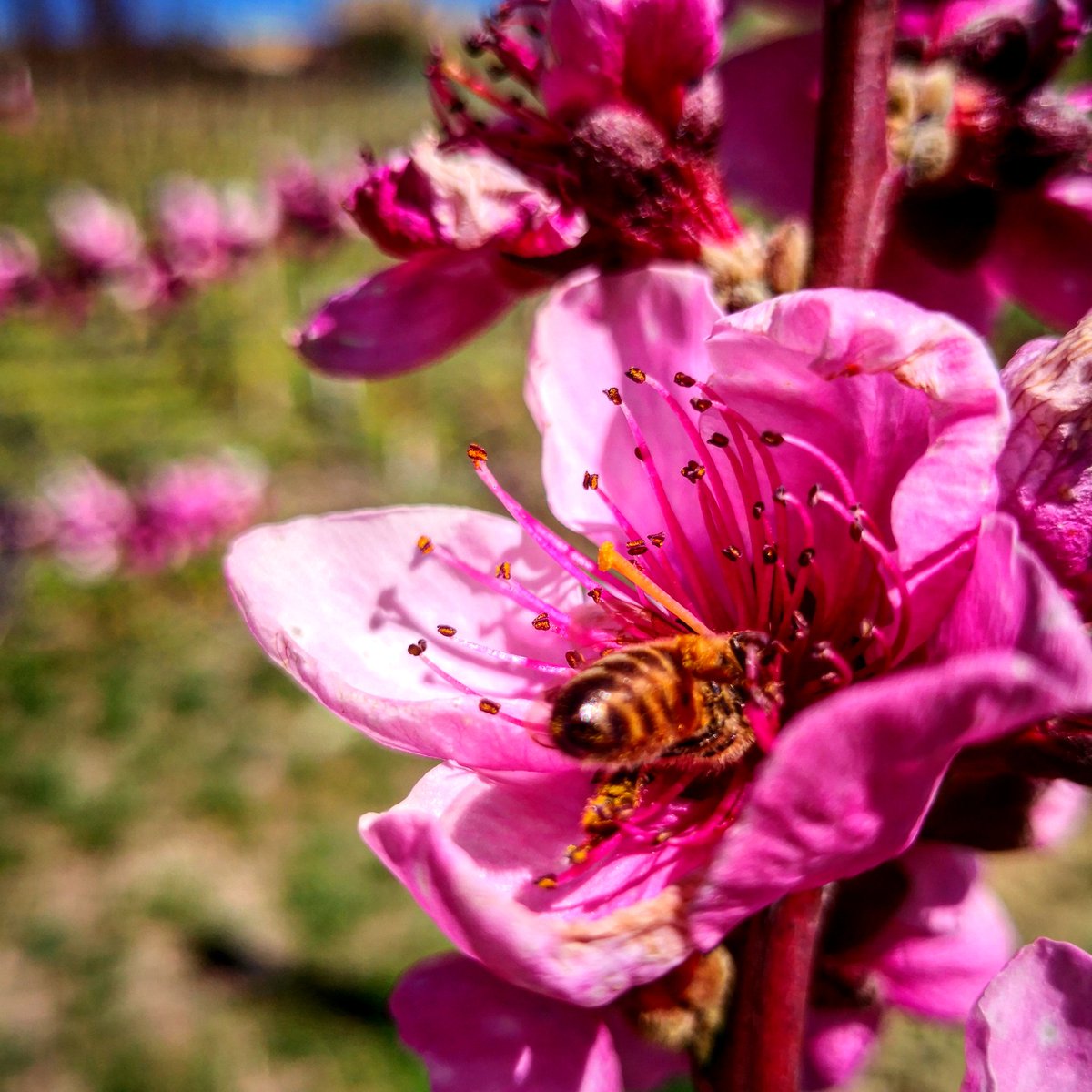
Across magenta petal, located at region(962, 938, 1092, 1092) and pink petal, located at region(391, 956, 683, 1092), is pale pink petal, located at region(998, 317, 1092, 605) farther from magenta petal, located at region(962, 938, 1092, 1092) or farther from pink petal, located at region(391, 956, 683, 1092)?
pink petal, located at region(391, 956, 683, 1092)

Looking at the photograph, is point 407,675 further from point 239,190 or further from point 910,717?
point 239,190

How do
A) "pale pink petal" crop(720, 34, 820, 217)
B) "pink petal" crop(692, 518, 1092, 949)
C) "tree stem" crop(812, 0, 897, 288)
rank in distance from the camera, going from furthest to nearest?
"pale pink petal" crop(720, 34, 820, 217), "tree stem" crop(812, 0, 897, 288), "pink petal" crop(692, 518, 1092, 949)

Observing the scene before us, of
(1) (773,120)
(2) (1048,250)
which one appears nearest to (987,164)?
(2) (1048,250)

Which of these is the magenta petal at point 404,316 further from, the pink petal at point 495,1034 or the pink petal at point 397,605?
the pink petal at point 495,1034

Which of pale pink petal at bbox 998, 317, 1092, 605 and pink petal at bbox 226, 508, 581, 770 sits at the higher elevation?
pale pink petal at bbox 998, 317, 1092, 605

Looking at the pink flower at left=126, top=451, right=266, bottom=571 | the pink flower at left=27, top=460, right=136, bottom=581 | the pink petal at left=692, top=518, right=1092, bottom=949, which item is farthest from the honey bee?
the pink flower at left=27, top=460, right=136, bottom=581

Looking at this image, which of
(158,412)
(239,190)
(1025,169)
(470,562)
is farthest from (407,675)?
(158,412)

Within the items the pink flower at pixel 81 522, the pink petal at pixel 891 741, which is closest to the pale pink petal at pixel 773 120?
the pink petal at pixel 891 741
